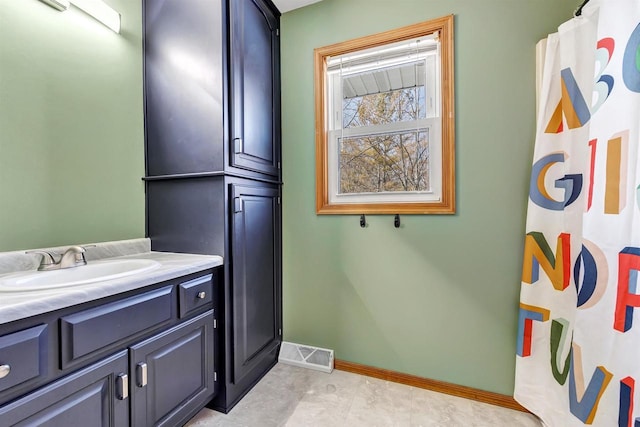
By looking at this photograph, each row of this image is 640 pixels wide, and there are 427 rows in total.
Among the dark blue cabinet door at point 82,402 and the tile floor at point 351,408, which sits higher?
the dark blue cabinet door at point 82,402

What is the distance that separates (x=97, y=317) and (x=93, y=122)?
99 cm

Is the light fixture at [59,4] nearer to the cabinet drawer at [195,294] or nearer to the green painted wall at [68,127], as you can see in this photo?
the green painted wall at [68,127]

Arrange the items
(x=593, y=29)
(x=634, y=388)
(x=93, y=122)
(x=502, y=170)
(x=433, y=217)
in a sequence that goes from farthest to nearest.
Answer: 1. (x=433, y=217)
2. (x=502, y=170)
3. (x=93, y=122)
4. (x=593, y=29)
5. (x=634, y=388)

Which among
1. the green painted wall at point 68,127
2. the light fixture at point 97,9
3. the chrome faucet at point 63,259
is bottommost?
the chrome faucet at point 63,259

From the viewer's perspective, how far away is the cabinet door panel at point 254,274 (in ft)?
4.74

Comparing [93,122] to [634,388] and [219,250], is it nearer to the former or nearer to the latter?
[219,250]

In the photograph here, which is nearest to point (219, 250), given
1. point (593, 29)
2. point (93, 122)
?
point (93, 122)

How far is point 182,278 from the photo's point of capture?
3.85 feet

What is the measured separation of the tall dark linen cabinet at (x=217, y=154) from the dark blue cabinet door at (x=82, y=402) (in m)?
0.48

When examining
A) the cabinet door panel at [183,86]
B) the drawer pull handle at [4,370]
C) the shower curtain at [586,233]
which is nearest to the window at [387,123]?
the shower curtain at [586,233]

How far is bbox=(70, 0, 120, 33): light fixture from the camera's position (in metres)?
1.28

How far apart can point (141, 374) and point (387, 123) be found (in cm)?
172

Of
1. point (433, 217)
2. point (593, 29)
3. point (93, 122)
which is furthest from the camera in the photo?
point (433, 217)

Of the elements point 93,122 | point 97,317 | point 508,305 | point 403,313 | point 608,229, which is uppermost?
point 93,122
